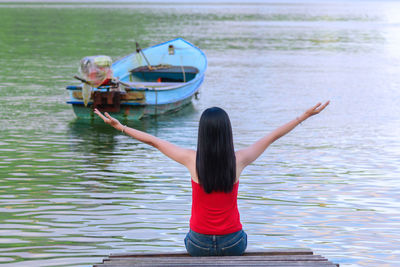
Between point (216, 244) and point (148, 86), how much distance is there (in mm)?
16931

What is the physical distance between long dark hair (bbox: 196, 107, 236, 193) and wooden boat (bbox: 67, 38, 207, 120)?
1360 cm

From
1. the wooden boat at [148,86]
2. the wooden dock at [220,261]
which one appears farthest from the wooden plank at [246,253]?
the wooden boat at [148,86]

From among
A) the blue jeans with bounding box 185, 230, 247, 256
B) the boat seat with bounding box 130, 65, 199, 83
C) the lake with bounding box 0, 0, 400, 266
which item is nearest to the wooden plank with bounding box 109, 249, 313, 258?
the blue jeans with bounding box 185, 230, 247, 256

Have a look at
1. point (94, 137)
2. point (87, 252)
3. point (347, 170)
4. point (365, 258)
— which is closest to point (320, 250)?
point (365, 258)

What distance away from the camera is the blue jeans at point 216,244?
5.59m

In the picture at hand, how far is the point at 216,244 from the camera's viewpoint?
5.59 metres

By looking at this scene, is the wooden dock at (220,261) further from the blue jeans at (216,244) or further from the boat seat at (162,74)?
the boat seat at (162,74)

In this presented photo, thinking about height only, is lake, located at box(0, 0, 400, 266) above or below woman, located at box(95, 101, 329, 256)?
below

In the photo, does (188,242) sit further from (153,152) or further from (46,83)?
(46,83)

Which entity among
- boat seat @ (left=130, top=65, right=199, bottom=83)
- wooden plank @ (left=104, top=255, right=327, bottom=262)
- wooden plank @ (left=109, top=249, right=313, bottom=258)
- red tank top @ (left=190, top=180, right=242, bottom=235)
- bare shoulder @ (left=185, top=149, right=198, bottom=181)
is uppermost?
bare shoulder @ (left=185, top=149, right=198, bottom=181)

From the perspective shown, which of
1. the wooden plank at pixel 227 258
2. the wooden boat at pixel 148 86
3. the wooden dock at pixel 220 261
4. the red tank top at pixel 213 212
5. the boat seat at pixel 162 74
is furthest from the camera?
the boat seat at pixel 162 74

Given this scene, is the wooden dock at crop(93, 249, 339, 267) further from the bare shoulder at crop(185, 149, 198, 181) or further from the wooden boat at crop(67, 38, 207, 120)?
the wooden boat at crop(67, 38, 207, 120)

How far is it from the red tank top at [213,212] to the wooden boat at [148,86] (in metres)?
13.5

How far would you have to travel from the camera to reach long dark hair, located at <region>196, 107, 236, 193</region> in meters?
5.36
